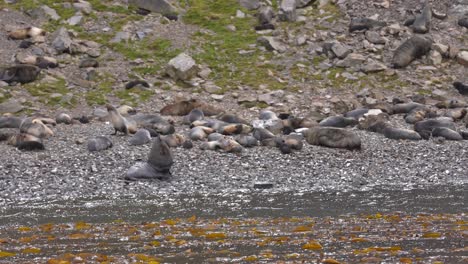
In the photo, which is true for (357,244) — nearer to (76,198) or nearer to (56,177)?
(76,198)

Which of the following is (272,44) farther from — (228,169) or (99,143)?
(228,169)

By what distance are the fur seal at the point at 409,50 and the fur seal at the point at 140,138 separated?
11403mm

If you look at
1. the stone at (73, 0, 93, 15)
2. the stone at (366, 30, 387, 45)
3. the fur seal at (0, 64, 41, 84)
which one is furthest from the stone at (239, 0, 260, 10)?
the fur seal at (0, 64, 41, 84)

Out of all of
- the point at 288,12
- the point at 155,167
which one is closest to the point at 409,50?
the point at 288,12

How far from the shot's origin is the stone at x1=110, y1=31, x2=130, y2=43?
95.2 ft

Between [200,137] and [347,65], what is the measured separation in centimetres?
940

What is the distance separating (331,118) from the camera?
22.2 metres

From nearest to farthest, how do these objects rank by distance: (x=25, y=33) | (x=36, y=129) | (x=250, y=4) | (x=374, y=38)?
(x=36, y=129), (x=25, y=33), (x=374, y=38), (x=250, y=4)

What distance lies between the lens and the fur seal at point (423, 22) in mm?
28969

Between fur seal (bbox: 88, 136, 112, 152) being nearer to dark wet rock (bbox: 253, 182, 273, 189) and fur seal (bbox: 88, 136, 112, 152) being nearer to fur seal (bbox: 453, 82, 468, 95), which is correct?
dark wet rock (bbox: 253, 182, 273, 189)

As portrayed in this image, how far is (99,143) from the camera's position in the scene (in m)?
18.6

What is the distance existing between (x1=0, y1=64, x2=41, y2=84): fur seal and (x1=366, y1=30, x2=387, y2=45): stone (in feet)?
38.5

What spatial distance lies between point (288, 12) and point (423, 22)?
5.00 m

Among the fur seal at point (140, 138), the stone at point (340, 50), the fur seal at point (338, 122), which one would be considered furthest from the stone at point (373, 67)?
the fur seal at point (140, 138)
